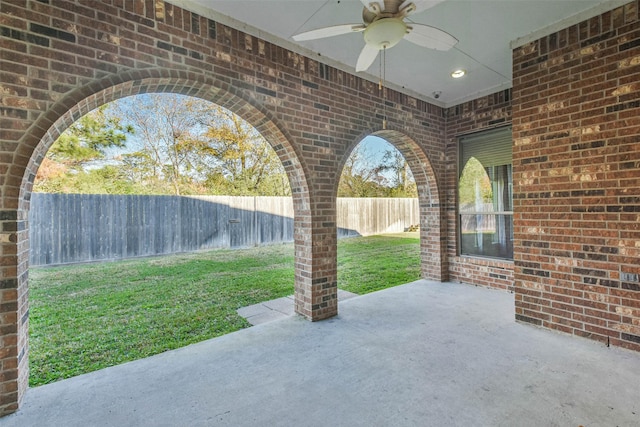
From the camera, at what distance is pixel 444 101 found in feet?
17.1

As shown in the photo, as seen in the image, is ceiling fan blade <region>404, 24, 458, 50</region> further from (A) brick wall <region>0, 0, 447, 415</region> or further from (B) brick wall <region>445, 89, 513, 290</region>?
(B) brick wall <region>445, 89, 513, 290</region>

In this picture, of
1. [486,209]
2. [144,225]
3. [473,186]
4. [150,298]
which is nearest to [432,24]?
[473,186]

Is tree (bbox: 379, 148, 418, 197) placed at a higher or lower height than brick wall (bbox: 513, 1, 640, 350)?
higher

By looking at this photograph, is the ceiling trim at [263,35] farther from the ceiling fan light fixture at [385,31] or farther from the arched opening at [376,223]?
the ceiling fan light fixture at [385,31]

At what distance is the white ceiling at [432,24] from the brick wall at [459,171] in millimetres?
724

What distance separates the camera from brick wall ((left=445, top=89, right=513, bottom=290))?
468cm

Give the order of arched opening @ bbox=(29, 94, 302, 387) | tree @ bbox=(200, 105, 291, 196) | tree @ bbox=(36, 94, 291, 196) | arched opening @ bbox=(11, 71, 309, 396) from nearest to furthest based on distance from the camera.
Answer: arched opening @ bbox=(11, 71, 309, 396) → arched opening @ bbox=(29, 94, 302, 387) → tree @ bbox=(36, 94, 291, 196) → tree @ bbox=(200, 105, 291, 196)

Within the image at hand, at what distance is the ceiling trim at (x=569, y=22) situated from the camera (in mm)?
2785

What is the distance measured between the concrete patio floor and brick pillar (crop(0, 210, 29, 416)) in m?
0.17

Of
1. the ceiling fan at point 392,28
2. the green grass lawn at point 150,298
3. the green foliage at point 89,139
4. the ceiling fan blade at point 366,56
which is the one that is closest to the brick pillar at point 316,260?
the green grass lawn at point 150,298

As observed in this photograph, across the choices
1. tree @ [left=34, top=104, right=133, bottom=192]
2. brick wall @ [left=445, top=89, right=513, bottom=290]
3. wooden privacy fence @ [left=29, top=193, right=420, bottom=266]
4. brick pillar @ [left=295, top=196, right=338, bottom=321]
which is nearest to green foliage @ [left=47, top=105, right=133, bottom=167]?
tree @ [left=34, top=104, right=133, bottom=192]

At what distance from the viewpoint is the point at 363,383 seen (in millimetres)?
2311

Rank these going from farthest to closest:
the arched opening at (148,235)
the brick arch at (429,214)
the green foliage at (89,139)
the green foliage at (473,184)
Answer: the green foliage at (89,139), the brick arch at (429,214), the green foliage at (473,184), the arched opening at (148,235)

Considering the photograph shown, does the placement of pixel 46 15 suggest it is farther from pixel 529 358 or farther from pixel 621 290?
pixel 621 290
